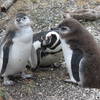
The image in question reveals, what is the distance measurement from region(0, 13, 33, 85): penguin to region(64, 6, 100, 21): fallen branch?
1639 millimetres

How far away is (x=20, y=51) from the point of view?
488 centimetres

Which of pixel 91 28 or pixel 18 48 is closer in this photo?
pixel 18 48

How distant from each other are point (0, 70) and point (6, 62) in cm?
13

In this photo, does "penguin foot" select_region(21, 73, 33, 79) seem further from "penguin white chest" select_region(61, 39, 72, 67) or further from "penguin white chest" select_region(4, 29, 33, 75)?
"penguin white chest" select_region(61, 39, 72, 67)

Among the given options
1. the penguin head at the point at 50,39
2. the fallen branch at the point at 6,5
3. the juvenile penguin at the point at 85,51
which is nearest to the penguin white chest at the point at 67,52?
the juvenile penguin at the point at 85,51

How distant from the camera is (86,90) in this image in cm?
487

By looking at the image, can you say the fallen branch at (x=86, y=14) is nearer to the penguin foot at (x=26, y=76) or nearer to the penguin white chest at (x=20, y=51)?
the penguin foot at (x=26, y=76)

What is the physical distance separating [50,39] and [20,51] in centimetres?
50

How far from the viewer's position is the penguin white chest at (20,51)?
15.9 feet

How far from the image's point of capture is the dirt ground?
4801mm

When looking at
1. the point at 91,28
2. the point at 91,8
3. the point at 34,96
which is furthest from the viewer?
the point at 91,8

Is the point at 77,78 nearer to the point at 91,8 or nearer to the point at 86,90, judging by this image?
the point at 86,90

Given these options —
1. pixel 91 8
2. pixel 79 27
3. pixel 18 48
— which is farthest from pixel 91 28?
pixel 18 48

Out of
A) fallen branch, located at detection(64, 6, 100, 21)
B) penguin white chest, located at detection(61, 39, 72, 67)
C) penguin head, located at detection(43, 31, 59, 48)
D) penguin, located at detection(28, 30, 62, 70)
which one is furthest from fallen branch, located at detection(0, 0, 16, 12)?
penguin white chest, located at detection(61, 39, 72, 67)
